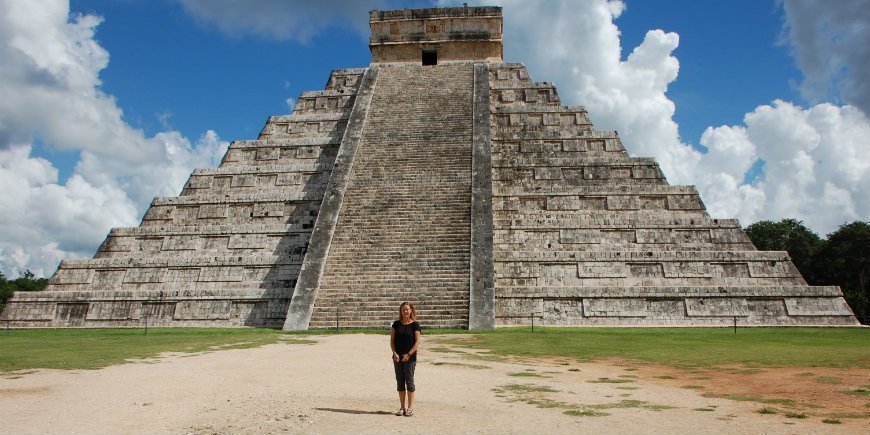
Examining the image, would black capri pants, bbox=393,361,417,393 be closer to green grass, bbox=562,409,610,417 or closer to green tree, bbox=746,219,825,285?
green grass, bbox=562,409,610,417

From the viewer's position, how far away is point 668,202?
18297 mm

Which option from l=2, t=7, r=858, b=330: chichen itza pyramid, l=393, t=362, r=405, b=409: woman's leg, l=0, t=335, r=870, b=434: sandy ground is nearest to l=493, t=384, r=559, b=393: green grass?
l=0, t=335, r=870, b=434: sandy ground

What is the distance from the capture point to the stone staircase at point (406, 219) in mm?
14500

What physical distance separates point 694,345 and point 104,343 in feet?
37.3

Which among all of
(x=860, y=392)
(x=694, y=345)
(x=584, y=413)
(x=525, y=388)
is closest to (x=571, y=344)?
(x=694, y=345)

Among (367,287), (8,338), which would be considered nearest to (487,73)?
(367,287)

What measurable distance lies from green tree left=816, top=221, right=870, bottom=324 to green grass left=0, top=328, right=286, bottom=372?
100.0 ft

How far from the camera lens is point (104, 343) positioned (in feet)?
38.5

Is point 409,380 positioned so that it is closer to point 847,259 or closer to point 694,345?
point 694,345

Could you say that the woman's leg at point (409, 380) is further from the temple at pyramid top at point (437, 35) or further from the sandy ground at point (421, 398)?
the temple at pyramid top at point (437, 35)

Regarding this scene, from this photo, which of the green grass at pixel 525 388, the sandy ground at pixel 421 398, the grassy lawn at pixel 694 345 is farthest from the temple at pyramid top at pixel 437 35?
the green grass at pixel 525 388

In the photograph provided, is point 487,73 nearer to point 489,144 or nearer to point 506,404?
point 489,144

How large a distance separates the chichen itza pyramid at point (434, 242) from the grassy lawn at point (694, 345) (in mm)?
1280

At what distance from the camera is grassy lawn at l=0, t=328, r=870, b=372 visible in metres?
9.27
